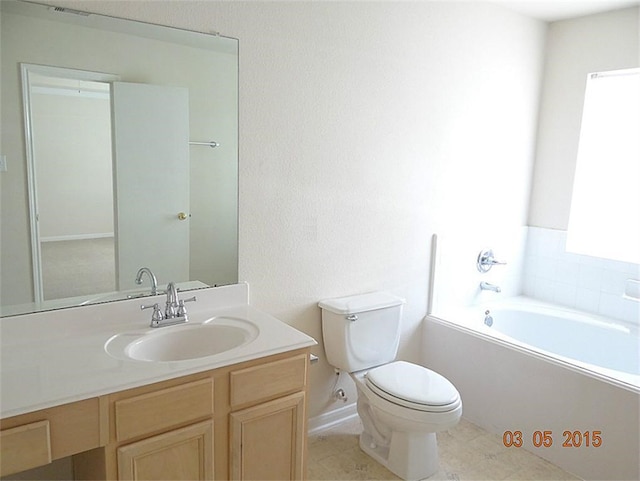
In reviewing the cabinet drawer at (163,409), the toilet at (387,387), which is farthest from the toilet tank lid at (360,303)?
the cabinet drawer at (163,409)

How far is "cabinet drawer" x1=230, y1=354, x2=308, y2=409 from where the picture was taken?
171 cm

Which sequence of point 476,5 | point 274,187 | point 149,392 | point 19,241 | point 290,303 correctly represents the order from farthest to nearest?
point 476,5
point 290,303
point 274,187
point 19,241
point 149,392

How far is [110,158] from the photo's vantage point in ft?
6.21

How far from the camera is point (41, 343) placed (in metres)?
1.75

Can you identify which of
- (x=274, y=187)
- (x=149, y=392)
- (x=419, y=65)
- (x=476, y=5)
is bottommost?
(x=149, y=392)

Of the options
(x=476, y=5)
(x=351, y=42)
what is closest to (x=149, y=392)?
(x=351, y=42)

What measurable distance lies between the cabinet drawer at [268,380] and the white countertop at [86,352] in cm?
6

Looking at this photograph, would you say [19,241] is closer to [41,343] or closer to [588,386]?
[41,343]

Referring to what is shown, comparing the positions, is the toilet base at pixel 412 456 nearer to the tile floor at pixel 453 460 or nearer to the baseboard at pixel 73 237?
the tile floor at pixel 453 460

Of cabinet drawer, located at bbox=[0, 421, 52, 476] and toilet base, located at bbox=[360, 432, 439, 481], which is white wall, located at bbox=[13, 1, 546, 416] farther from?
cabinet drawer, located at bbox=[0, 421, 52, 476]

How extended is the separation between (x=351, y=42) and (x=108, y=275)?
1592mm

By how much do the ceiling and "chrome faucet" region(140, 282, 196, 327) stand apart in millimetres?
2576

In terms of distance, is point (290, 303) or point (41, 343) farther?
point (290, 303)
